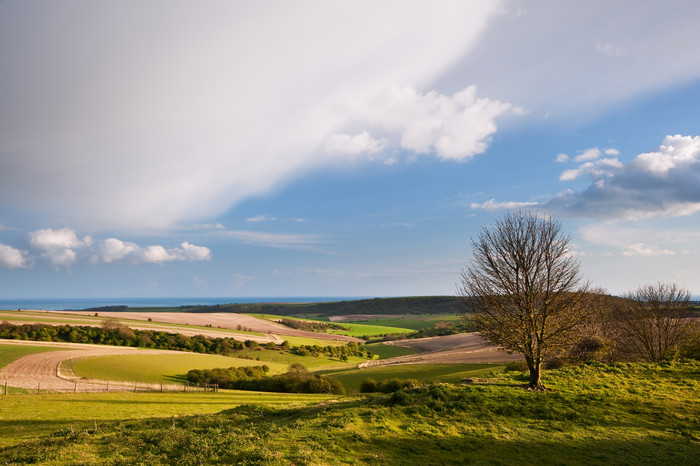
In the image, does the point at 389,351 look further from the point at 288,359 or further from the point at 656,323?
the point at 656,323

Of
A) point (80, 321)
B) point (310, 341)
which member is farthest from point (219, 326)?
point (80, 321)

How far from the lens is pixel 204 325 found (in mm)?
109625

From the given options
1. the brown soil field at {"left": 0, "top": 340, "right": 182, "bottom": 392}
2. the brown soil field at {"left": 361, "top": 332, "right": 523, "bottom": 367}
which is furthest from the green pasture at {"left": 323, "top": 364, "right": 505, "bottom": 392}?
the brown soil field at {"left": 0, "top": 340, "right": 182, "bottom": 392}

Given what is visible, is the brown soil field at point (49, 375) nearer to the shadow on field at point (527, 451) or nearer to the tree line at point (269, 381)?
the tree line at point (269, 381)

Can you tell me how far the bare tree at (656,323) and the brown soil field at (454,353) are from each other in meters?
14.5

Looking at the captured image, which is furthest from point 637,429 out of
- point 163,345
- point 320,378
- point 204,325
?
point 204,325

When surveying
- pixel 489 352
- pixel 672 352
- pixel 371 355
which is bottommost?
pixel 371 355

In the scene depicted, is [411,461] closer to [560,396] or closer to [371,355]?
[560,396]

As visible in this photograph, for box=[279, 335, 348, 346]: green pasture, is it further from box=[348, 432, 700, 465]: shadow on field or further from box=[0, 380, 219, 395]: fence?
box=[348, 432, 700, 465]: shadow on field

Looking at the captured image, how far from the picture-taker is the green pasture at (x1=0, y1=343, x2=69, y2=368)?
1995 inches

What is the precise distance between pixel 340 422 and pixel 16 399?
29.7 metres

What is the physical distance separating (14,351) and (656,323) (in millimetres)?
85493

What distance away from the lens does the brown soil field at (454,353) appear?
58606 mm

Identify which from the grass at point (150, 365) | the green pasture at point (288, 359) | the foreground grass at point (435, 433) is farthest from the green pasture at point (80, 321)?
the foreground grass at point (435, 433)
